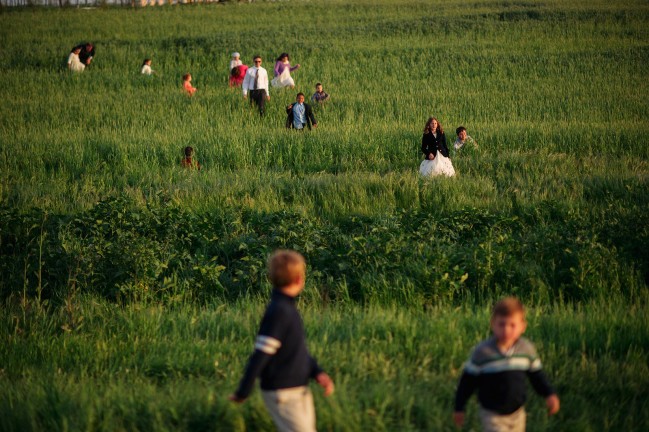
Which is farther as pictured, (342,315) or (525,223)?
(525,223)

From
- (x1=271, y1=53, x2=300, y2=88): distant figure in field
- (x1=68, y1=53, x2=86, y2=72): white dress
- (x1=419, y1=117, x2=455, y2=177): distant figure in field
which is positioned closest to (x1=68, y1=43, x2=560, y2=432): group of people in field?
(x1=419, y1=117, x2=455, y2=177): distant figure in field

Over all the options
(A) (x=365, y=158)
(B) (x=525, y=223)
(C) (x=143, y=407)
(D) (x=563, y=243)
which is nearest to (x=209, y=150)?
(A) (x=365, y=158)

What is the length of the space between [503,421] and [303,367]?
4.00ft

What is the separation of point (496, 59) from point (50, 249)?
84.1 ft

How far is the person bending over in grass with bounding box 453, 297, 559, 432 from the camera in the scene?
4242 millimetres

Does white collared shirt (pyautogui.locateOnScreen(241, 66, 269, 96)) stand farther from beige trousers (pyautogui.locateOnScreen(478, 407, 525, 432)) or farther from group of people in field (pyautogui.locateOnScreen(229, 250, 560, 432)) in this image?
A: beige trousers (pyautogui.locateOnScreen(478, 407, 525, 432))

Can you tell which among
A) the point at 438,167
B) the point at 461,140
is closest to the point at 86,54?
the point at 461,140

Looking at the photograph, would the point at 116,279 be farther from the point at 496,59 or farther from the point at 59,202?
the point at 496,59

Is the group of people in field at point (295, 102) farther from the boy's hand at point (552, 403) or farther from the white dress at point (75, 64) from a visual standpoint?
the boy's hand at point (552, 403)

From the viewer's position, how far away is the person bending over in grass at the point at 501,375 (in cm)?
424

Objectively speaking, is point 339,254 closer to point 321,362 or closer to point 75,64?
point 321,362

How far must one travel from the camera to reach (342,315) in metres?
7.64

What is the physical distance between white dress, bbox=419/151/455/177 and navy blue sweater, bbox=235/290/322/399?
31.7 ft

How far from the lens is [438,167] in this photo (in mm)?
13719
